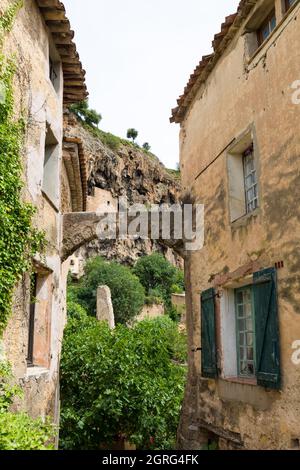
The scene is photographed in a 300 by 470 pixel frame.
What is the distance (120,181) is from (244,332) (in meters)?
31.4

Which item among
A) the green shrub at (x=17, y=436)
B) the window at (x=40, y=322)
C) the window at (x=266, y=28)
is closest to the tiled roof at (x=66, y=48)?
the window at (x=266, y=28)

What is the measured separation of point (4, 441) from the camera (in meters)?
3.86

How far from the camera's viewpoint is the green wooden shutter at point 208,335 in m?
7.62

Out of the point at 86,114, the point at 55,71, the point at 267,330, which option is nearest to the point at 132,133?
the point at 86,114

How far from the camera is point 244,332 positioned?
23.5 feet

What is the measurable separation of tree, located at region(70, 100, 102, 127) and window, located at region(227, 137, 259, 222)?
32.6 m

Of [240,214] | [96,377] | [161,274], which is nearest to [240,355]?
[240,214]

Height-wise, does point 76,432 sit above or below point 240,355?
below

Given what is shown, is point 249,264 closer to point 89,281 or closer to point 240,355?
point 240,355

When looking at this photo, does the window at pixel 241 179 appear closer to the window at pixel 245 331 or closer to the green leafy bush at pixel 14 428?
the window at pixel 245 331

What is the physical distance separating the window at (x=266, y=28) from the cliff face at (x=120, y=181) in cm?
2671

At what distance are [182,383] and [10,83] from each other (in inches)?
309

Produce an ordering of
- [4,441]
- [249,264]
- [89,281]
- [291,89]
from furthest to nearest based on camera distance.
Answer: [89,281]
[249,264]
[291,89]
[4,441]

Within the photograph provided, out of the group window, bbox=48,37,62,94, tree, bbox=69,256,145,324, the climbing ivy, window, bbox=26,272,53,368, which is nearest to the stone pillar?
tree, bbox=69,256,145,324
